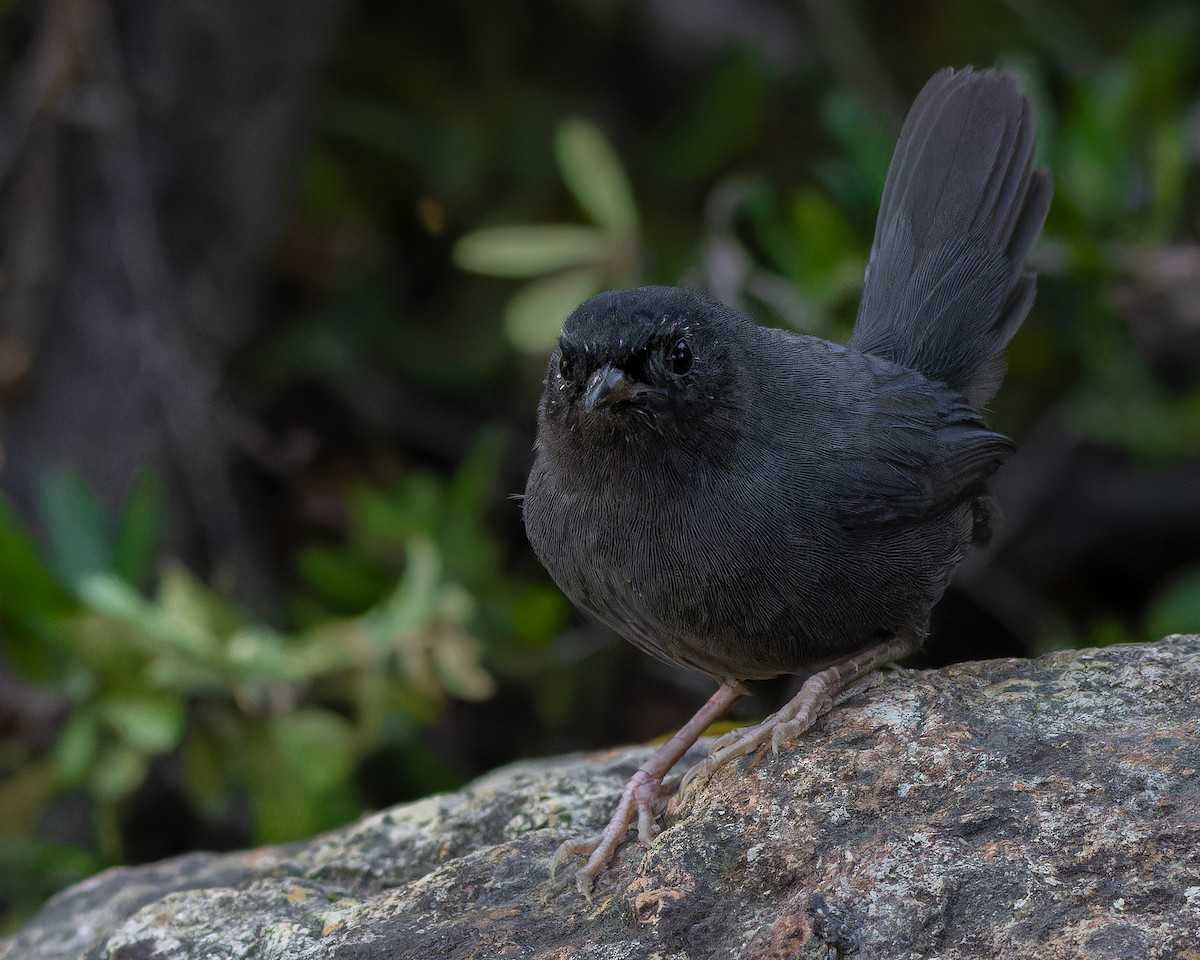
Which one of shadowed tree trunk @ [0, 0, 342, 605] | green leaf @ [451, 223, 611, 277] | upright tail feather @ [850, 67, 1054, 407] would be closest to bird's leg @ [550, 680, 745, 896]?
upright tail feather @ [850, 67, 1054, 407]

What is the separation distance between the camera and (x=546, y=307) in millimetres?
4992

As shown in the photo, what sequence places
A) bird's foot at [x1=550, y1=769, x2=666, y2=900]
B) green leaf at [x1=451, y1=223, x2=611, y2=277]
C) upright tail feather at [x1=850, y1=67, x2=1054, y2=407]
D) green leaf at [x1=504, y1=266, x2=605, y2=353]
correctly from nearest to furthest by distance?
bird's foot at [x1=550, y1=769, x2=666, y2=900]
upright tail feather at [x1=850, y1=67, x2=1054, y2=407]
green leaf at [x1=504, y1=266, x2=605, y2=353]
green leaf at [x1=451, y1=223, x2=611, y2=277]

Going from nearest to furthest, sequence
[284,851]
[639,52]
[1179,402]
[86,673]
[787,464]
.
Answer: [787,464] → [284,851] → [86,673] → [1179,402] → [639,52]

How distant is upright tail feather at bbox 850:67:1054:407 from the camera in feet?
12.2

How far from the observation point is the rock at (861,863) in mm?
2197

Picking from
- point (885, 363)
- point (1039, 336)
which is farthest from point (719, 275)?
point (885, 363)

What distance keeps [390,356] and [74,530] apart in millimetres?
2022

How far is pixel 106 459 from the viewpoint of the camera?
517 cm

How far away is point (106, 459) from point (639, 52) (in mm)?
3637

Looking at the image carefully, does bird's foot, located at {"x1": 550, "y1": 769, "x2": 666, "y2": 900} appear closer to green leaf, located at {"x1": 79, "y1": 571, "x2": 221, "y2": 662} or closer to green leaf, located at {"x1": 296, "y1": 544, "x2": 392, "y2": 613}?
green leaf, located at {"x1": 79, "y1": 571, "x2": 221, "y2": 662}

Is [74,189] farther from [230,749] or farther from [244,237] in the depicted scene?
[230,749]

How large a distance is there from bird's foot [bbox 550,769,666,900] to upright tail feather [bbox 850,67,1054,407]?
1.42 m

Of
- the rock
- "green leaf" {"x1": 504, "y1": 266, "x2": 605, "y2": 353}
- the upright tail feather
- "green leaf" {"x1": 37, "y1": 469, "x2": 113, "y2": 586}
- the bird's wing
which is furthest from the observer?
"green leaf" {"x1": 504, "y1": 266, "x2": 605, "y2": 353}

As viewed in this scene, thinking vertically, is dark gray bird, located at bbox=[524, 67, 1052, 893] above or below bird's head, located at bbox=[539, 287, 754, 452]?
below
